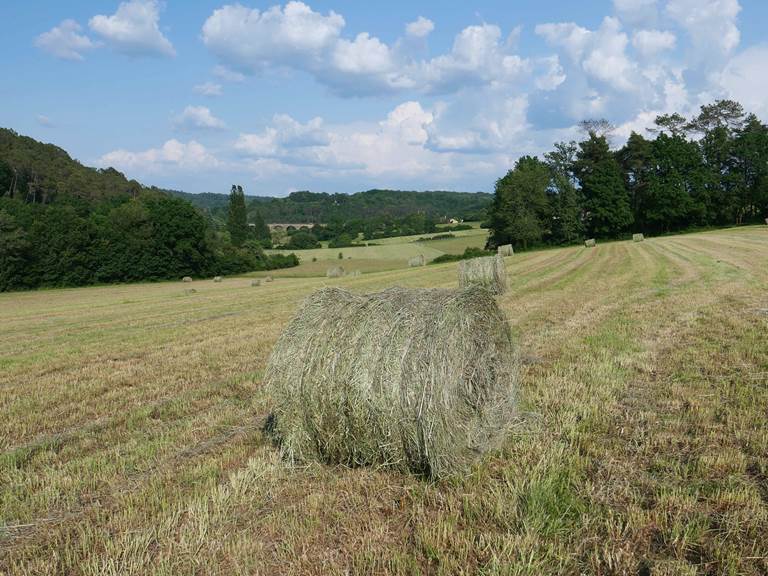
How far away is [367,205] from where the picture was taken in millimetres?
147125

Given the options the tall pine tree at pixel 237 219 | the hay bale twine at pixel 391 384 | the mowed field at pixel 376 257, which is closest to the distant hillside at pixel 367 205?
the tall pine tree at pixel 237 219

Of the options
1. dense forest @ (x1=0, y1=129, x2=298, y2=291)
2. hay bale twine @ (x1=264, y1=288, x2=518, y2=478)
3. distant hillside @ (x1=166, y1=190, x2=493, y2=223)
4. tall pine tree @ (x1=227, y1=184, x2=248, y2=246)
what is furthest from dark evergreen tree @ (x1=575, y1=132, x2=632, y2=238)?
distant hillside @ (x1=166, y1=190, x2=493, y2=223)

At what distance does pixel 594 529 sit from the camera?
3.59 m

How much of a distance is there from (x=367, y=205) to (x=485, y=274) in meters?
130

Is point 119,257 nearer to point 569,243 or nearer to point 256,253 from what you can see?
point 256,253

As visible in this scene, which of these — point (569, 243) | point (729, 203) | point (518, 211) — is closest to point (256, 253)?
point (518, 211)

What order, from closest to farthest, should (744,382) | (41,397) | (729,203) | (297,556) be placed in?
(297,556), (744,382), (41,397), (729,203)

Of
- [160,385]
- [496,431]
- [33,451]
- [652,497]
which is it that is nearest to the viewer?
[652,497]

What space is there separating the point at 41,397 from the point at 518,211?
5542 cm

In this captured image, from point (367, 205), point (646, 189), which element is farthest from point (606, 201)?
point (367, 205)

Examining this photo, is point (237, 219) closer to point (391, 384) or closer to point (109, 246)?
point (109, 246)

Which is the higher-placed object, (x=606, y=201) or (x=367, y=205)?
(x=367, y=205)

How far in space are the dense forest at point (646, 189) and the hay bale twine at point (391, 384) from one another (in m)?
54.7

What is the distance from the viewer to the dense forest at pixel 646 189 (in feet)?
194
